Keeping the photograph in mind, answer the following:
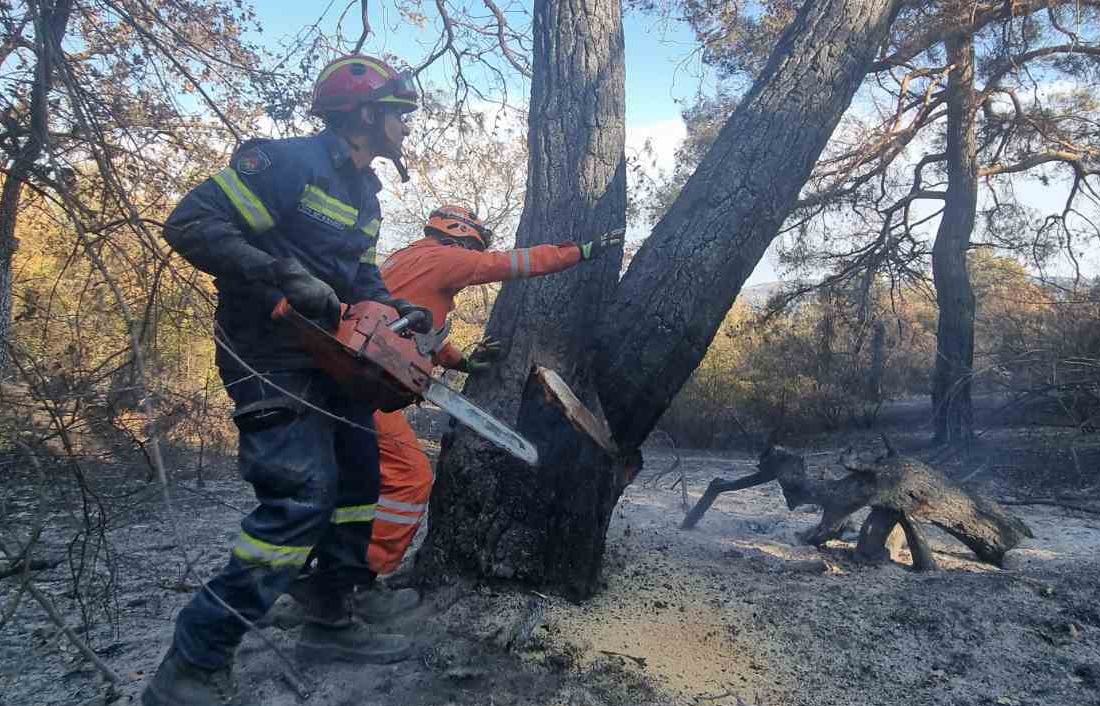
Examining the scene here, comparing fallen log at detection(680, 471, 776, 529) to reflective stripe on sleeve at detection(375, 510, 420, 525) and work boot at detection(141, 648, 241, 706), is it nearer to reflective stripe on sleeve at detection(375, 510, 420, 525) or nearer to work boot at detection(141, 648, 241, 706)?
reflective stripe on sleeve at detection(375, 510, 420, 525)

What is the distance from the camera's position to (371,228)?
2568 millimetres

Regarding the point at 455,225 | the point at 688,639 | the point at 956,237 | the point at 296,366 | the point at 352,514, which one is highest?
the point at 956,237

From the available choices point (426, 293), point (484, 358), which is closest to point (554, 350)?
point (484, 358)

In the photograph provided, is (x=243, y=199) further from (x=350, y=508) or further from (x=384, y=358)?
(x=350, y=508)

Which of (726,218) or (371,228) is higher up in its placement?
(726,218)

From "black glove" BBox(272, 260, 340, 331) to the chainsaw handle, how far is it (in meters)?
0.26

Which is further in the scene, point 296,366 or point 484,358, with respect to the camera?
point 484,358

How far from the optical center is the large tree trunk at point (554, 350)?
2.77 metres

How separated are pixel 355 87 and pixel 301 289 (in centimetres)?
84

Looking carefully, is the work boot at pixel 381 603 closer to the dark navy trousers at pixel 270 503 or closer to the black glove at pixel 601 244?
the dark navy trousers at pixel 270 503

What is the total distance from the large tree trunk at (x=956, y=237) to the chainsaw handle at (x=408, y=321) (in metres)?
8.26

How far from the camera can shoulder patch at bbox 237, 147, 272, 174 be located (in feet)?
7.07

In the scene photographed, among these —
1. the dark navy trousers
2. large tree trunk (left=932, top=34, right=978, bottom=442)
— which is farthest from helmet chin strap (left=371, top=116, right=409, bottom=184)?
large tree trunk (left=932, top=34, right=978, bottom=442)

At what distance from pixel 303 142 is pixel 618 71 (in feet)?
5.10
